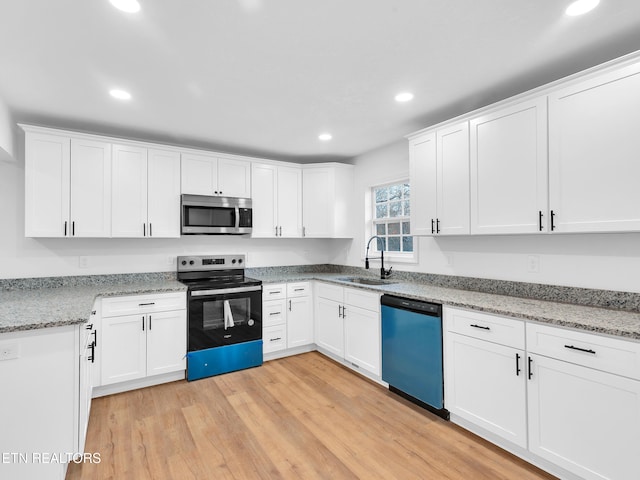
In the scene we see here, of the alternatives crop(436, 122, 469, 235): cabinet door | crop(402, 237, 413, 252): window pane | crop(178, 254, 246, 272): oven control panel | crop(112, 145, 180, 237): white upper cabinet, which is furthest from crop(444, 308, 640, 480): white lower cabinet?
crop(112, 145, 180, 237): white upper cabinet

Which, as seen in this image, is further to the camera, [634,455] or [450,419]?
[450,419]

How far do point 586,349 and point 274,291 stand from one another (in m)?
2.84

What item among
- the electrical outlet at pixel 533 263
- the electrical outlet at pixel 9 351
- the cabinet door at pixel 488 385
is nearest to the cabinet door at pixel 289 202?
the cabinet door at pixel 488 385

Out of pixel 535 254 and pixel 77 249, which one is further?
pixel 77 249

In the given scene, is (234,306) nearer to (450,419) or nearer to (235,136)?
(235,136)

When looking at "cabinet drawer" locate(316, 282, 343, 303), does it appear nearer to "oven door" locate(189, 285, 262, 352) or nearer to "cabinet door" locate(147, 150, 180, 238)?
"oven door" locate(189, 285, 262, 352)

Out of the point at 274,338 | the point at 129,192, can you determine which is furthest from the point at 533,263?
the point at 129,192

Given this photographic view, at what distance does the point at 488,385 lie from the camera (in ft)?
7.23

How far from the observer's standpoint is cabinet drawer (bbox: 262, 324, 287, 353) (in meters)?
3.76

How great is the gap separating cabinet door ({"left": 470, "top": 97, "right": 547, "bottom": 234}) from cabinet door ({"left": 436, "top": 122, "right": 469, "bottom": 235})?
0.07 m

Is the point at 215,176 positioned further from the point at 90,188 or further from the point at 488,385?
the point at 488,385

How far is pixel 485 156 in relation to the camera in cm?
254

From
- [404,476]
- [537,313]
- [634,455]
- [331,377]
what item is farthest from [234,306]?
[634,455]

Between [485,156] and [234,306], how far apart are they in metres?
2.72
